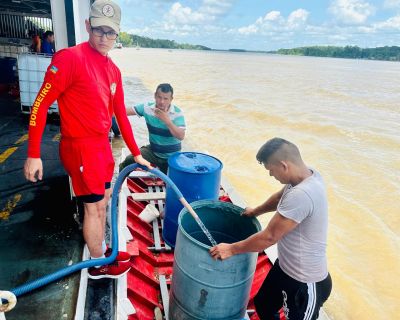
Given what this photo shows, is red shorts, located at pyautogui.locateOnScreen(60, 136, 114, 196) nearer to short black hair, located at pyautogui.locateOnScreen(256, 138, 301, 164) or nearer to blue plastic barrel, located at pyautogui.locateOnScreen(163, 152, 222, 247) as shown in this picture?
blue plastic barrel, located at pyautogui.locateOnScreen(163, 152, 222, 247)

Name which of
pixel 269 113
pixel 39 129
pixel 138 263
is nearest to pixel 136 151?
pixel 39 129

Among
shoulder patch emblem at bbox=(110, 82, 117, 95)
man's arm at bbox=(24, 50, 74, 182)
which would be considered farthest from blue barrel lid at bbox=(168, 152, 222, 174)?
man's arm at bbox=(24, 50, 74, 182)

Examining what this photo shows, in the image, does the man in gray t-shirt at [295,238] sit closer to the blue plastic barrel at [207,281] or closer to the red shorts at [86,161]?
the blue plastic barrel at [207,281]

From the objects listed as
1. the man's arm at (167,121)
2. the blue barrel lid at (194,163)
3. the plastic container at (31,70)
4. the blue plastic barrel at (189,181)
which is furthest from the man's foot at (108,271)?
the plastic container at (31,70)

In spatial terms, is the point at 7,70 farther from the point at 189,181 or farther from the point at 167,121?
the point at 189,181

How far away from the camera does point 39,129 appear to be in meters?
2.16

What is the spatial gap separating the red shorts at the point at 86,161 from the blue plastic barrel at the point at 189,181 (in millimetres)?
1004

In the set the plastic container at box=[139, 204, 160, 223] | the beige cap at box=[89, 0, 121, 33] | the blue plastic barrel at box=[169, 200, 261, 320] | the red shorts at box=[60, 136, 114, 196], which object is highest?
the beige cap at box=[89, 0, 121, 33]

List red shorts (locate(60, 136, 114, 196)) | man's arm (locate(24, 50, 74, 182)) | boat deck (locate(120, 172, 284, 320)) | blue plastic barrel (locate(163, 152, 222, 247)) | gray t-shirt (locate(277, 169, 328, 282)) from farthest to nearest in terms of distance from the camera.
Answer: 1. blue plastic barrel (locate(163, 152, 222, 247))
2. boat deck (locate(120, 172, 284, 320))
3. red shorts (locate(60, 136, 114, 196))
4. man's arm (locate(24, 50, 74, 182))
5. gray t-shirt (locate(277, 169, 328, 282))

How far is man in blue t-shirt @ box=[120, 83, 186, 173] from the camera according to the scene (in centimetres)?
410

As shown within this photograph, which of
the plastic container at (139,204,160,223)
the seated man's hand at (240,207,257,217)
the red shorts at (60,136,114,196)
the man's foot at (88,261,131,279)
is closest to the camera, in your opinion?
the red shorts at (60,136,114,196)

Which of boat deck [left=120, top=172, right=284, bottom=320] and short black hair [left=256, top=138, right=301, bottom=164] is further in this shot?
boat deck [left=120, top=172, right=284, bottom=320]

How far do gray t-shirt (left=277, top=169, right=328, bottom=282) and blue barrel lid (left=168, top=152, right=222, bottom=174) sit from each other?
1202 mm

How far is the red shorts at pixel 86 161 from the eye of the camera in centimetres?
241
